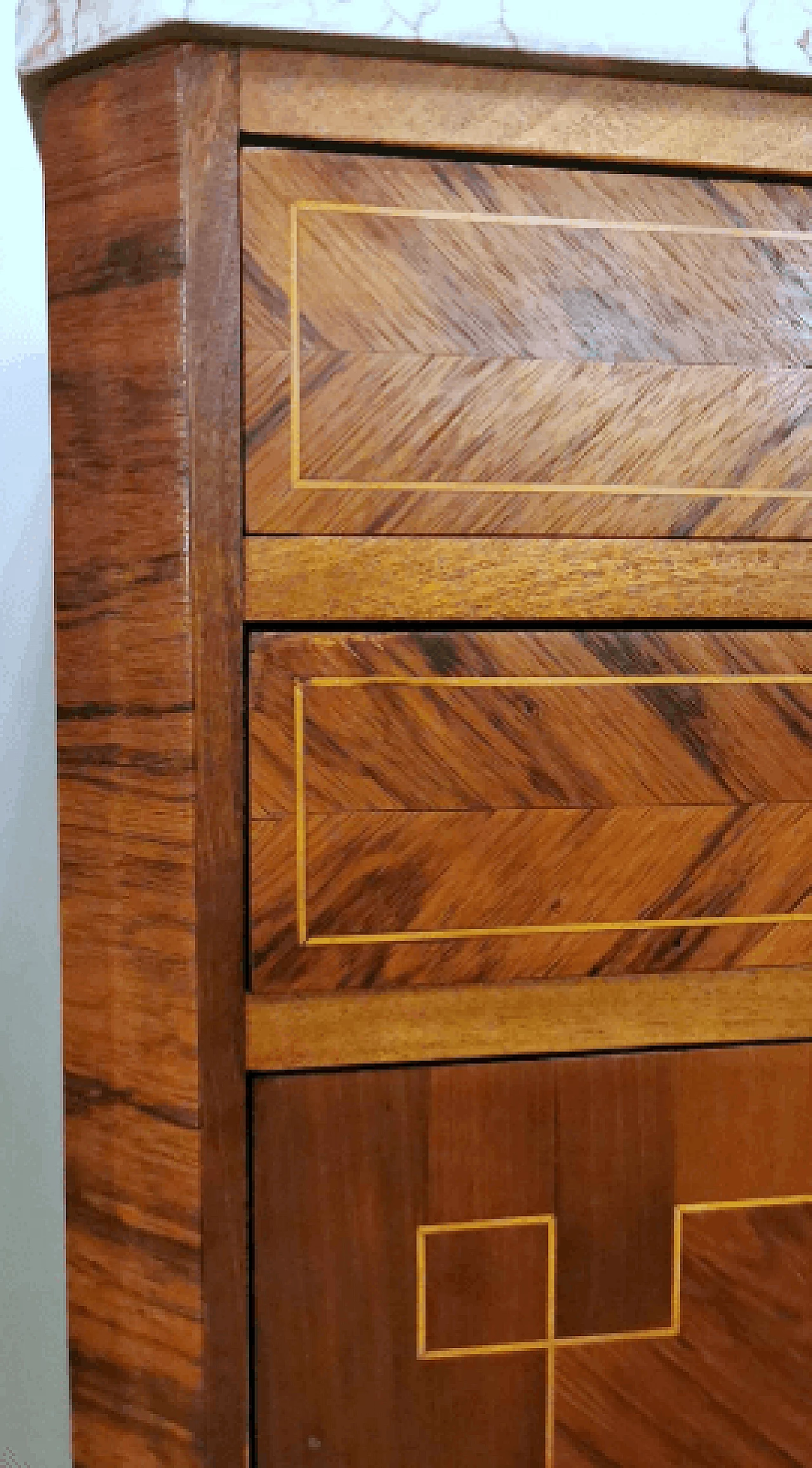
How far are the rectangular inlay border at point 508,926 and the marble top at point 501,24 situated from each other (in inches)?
10.3

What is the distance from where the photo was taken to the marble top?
0.54m

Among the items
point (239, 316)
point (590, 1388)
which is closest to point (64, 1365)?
point (590, 1388)

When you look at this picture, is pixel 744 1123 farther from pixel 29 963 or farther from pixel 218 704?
pixel 29 963

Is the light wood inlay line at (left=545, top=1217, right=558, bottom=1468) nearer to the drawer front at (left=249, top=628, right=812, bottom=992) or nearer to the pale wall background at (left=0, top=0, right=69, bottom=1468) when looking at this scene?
the drawer front at (left=249, top=628, right=812, bottom=992)

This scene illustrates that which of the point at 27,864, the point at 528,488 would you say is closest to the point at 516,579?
the point at 528,488

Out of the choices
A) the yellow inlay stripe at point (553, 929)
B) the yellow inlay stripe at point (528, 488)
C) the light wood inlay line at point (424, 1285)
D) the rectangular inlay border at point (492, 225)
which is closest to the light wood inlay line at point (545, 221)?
the rectangular inlay border at point (492, 225)

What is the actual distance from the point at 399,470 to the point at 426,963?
214 mm

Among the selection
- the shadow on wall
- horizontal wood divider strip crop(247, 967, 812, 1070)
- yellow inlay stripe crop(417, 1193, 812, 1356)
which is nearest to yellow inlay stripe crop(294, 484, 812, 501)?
horizontal wood divider strip crop(247, 967, 812, 1070)

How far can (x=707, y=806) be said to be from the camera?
1.98ft

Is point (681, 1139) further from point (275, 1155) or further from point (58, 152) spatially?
point (58, 152)

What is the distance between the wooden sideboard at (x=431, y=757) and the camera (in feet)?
1.84

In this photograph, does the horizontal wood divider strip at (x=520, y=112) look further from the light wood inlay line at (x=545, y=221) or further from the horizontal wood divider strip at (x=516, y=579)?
the horizontal wood divider strip at (x=516, y=579)

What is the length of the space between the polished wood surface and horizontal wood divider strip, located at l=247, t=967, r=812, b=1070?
3 cm

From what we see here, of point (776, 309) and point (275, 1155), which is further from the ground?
point (776, 309)
